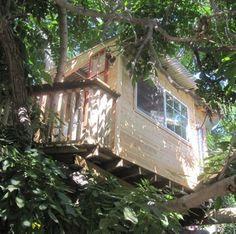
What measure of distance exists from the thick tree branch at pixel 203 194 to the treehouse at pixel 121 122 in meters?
0.32

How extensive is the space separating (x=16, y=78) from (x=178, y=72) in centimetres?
526

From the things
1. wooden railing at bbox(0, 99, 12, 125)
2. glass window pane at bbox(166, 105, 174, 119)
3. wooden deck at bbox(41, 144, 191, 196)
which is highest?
glass window pane at bbox(166, 105, 174, 119)

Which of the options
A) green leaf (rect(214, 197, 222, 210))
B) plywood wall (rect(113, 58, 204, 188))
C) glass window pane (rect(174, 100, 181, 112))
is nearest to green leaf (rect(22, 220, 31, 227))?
green leaf (rect(214, 197, 222, 210))

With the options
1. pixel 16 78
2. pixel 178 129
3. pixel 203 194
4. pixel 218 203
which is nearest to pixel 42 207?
pixel 203 194

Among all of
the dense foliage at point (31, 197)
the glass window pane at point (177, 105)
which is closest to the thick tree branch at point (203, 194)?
the dense foliage at point (31, 197)

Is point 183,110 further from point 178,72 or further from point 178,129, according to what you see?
point 178,72

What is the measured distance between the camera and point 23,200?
4.73 meters

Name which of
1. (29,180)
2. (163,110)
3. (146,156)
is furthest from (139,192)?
(163,110)

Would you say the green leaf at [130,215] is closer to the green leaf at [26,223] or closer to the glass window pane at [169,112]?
the green leaf at [26,223]

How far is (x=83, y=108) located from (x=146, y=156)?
2.01m

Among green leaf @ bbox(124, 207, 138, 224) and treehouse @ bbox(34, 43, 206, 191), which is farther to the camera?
treehouse @ bbox(34, 43, 206, 191)

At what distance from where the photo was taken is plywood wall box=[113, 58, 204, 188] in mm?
8281

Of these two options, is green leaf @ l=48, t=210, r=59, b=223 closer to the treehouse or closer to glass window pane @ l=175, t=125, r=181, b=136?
the treehouse

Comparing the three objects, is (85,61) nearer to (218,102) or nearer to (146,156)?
(146,156)
